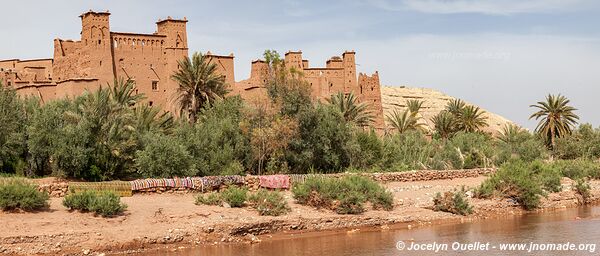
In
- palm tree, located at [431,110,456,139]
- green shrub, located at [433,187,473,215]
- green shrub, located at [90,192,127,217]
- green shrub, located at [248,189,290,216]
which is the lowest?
green shrub, located at [433,187,473,215]

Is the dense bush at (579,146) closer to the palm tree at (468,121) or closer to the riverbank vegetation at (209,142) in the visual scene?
the palm tree at (468,121)

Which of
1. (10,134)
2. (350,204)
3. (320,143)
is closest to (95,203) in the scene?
(350,204)

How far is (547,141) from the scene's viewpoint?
50969 millimetres

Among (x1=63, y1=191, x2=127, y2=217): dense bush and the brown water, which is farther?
(x1=63, y1=191, x2=127, y2=217): dense bush

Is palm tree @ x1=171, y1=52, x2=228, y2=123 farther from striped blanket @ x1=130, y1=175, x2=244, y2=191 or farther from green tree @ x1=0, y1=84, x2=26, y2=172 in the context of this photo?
striped blanket @ x1=130, y1=175, x2=244, y2=191

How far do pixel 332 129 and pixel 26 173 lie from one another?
39.3ft

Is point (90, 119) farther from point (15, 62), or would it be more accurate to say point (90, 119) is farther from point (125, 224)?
point (15, 62)

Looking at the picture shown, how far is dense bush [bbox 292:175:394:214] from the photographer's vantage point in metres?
23.0

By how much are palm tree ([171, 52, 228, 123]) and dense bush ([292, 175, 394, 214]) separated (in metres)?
16.4

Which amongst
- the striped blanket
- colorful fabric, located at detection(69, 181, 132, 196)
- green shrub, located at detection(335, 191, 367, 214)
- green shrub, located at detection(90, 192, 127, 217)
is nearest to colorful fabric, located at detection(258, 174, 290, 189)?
the striped blanket

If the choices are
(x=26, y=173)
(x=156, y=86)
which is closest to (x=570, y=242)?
(x=26, y=173)

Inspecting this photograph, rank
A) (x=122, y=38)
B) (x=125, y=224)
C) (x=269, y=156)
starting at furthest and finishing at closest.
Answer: (x=122, y=38)
(x=269, y=156)
(x=125, y=224)

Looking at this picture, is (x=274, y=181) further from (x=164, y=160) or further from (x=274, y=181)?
(x=164, y=160)

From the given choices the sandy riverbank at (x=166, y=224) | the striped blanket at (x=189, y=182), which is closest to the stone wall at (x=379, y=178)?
the striped blanket at (x=189, y=182)
